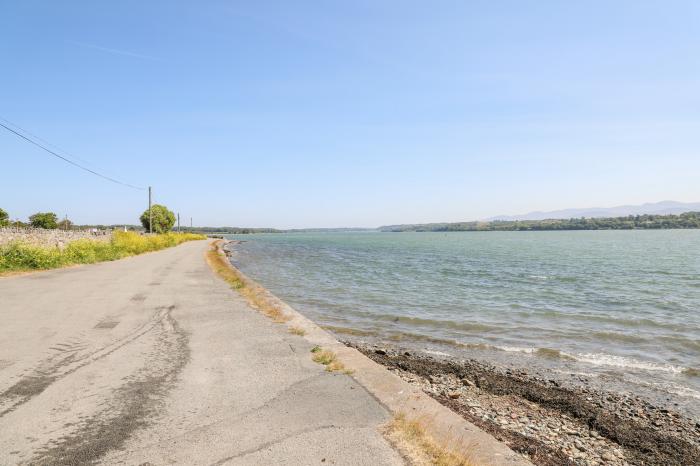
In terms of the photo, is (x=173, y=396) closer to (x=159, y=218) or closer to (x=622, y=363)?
(x=622, y=363)

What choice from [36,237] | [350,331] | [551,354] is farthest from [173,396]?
[36,237]

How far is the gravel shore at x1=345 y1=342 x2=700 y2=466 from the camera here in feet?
20.2

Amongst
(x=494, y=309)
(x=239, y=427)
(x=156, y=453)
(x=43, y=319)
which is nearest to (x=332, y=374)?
(x=239, y=427)

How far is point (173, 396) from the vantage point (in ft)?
18.8

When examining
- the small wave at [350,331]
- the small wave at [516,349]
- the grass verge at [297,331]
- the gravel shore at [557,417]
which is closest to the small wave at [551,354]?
the small wave at [516,349]

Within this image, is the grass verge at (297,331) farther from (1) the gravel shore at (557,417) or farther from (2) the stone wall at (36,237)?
(2) the stone wall at (36,237)

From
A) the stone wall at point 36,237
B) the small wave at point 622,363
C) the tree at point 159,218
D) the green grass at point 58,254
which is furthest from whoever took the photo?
the tree at point 159,218

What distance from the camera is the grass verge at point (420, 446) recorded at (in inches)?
167

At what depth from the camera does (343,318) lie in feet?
54.4

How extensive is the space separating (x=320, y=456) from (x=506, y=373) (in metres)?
7.04

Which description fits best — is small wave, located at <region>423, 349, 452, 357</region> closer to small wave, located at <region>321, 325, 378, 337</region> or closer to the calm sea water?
the calm sea water

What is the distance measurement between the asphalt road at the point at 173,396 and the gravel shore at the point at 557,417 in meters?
2.28

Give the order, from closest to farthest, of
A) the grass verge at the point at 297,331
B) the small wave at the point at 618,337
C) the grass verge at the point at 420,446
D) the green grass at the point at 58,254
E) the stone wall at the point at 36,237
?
the grass verge at the point at 420,446 → the grass verge at the point at 297,331 → the small wave at the point at 618,337 → the green grass at the point at 58,254 → the stone wall at the point at 36,237

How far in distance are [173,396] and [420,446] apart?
127 inches
